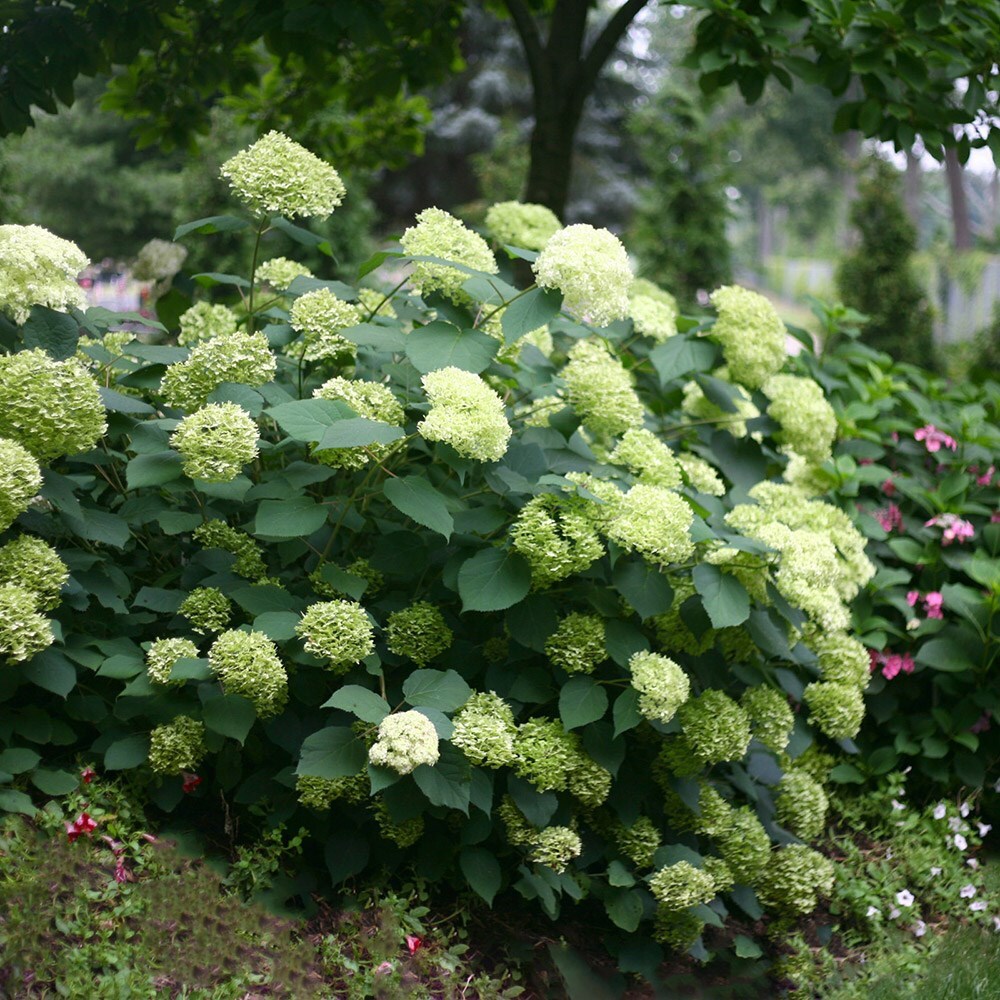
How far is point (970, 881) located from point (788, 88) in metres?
2.55

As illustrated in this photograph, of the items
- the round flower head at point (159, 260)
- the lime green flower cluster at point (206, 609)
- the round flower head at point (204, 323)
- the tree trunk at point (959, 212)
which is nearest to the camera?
the lime green flower cluster at point (206, 609)

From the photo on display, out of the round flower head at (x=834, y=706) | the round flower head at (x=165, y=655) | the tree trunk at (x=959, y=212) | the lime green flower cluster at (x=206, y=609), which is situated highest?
the tree trunk at (x=959, y=212)

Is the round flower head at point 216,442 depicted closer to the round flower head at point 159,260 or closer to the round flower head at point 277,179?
the round flower head at point 277,179

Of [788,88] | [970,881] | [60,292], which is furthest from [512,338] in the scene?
[970,881]

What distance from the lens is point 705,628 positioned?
2486mm

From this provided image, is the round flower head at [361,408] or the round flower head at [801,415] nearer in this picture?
the round flower head at [361,408]

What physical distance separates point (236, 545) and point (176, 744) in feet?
1.55

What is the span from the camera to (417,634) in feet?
7.91

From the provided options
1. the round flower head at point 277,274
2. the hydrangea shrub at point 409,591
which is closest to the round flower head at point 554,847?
the hydrangea shrub at point 409,591

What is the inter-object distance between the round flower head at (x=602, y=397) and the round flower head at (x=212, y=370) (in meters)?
0.77

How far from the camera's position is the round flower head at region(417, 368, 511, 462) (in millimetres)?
2102

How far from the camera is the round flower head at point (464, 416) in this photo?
210 centimetres

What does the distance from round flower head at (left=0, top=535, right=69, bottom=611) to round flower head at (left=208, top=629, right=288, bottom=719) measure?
0.34 meters

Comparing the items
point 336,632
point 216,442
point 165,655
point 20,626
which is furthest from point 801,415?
point 20,626
